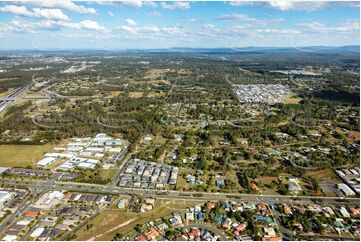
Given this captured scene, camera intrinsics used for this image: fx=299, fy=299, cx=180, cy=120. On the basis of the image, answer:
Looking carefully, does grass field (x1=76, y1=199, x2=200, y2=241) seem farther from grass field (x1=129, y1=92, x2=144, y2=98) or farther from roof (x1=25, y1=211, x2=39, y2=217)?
grass field (x1=129, y1=92, x2=144, y2=98)

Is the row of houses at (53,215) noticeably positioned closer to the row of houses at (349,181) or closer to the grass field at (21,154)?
the grass field at (21,154)

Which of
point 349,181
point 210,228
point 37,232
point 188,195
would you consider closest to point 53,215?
point 37,232

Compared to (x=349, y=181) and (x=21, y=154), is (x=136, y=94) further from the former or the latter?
(x=349, y=181)

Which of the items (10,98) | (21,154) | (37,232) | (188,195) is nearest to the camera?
(37,232)

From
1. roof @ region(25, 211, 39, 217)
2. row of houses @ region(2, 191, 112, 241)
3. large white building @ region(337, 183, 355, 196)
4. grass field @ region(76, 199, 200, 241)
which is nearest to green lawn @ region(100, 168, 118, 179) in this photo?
row of houses @ region(2, 191, 112, 241)

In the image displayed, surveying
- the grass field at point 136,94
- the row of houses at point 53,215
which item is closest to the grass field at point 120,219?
the row of houses at point 53,215

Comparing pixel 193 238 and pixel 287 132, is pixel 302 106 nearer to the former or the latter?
pixel 287 132
